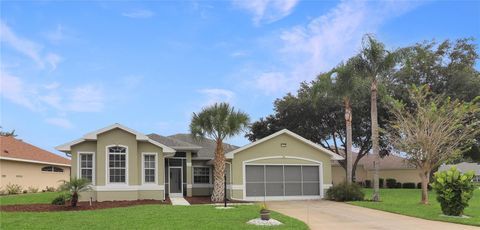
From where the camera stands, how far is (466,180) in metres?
18.6

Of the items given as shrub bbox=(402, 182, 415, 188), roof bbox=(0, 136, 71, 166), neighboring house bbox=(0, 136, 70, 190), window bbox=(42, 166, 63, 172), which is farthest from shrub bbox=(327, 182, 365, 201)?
shrub bbox=(402, 182, 415, 188)

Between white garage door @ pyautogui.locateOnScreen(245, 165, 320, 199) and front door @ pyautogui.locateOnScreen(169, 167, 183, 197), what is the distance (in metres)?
5.33

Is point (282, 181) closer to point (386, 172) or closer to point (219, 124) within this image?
point (219, 124)

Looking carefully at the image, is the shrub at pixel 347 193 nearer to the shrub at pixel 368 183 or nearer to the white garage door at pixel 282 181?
the white garage door at pixel 282 181

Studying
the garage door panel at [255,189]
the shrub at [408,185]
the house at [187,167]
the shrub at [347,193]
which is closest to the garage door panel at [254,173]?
the house at [187,167]

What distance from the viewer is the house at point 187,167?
26.0 metres

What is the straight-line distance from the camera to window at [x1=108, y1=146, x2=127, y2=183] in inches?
1027

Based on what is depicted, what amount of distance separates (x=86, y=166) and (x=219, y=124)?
757cm

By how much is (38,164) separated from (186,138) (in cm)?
1161

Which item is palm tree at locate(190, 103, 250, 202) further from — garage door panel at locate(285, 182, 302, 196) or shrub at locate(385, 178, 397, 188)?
shrub at locate(385, 178, 397, 188)

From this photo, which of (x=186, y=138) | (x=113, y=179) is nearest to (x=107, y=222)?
A: (x=113, y=179)

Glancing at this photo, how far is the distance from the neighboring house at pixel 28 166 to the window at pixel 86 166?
8.58 m

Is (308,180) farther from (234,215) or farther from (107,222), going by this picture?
(107,222)

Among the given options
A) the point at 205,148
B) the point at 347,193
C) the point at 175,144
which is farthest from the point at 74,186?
the point at 205,148
